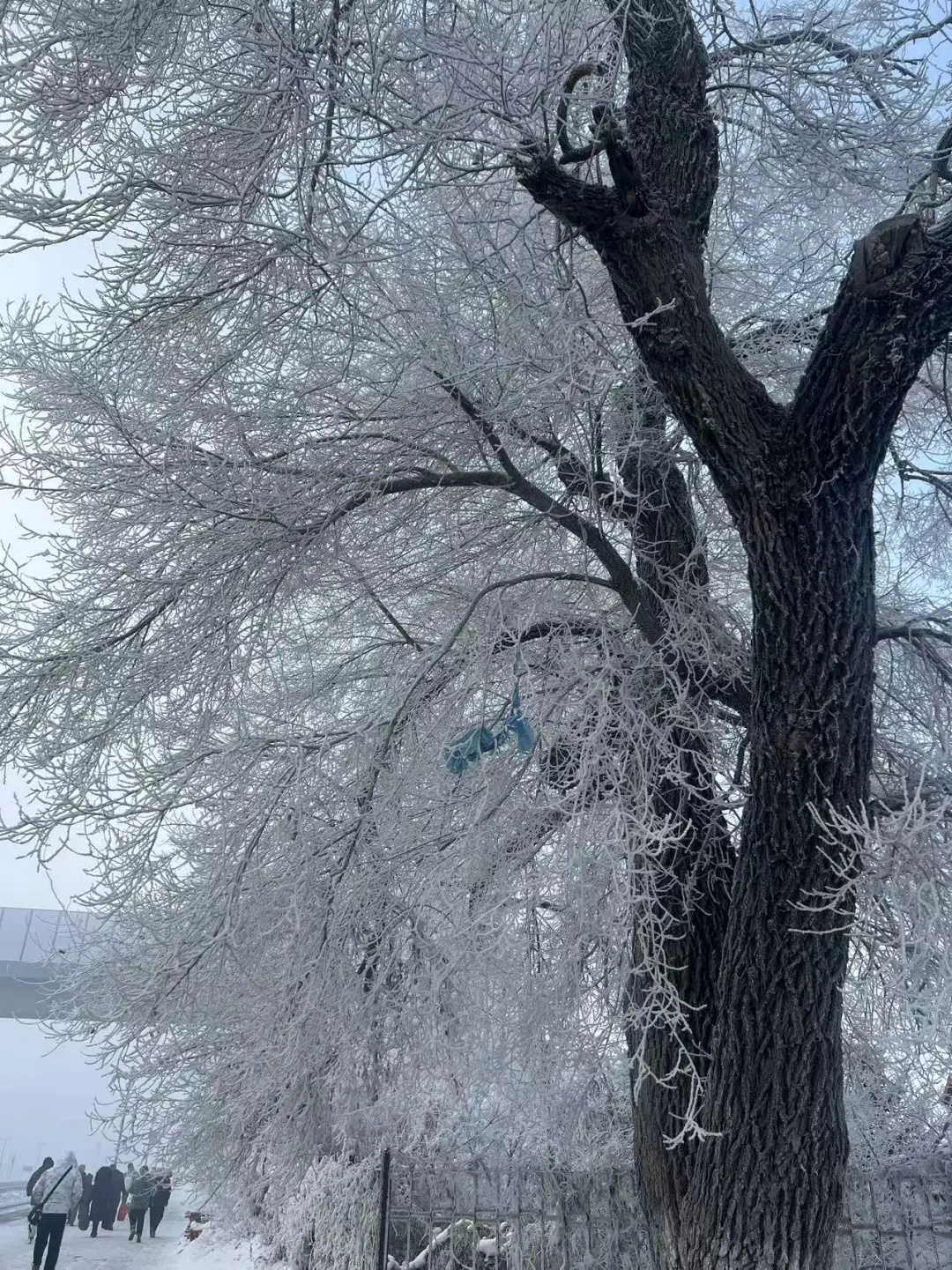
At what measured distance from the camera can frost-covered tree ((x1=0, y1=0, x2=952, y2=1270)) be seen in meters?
3.32

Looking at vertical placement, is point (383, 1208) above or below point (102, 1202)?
above

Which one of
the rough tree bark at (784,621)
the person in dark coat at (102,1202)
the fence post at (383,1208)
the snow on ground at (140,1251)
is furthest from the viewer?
the person in dark coat at (102,1202)

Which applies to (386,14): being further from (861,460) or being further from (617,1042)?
(617,1042)

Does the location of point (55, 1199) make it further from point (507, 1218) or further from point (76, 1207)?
point (507, 1218)

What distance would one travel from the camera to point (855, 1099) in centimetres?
548

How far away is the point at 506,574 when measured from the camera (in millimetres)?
5352

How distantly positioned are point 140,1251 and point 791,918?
570cm

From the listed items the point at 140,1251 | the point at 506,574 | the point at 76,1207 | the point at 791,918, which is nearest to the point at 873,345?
the point at 791,918

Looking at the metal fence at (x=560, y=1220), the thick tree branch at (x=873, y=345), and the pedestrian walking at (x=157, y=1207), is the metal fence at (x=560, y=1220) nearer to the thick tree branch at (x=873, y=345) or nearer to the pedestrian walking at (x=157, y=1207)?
the pedestrian walking at (x=157, y=1207)

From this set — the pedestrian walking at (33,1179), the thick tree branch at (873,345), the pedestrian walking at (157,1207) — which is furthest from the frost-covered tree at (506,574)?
the pedestrian walking at (33,1179)

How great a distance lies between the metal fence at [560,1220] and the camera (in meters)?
5.70

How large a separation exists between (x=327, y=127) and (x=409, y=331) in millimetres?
1168

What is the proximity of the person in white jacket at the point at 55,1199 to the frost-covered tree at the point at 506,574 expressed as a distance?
4.47 feet

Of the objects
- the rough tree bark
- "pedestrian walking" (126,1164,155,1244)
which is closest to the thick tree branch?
the rough tree bark
